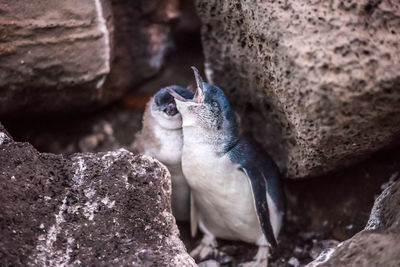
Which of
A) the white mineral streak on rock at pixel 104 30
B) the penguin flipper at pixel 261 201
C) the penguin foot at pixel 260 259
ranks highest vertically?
the white mineral streak on rock at pixel 104 30

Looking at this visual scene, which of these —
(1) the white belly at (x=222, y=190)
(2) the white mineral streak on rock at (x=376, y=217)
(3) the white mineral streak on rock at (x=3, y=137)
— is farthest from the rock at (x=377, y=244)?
(3) the white mineral streak on rock at (x=3, y=137)

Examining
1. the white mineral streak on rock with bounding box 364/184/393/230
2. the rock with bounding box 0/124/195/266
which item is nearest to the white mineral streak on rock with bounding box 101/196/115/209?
the rock with bounding box 0/124/195/266

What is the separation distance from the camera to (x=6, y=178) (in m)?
1.57

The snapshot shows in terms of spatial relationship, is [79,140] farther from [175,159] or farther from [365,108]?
[365,108]

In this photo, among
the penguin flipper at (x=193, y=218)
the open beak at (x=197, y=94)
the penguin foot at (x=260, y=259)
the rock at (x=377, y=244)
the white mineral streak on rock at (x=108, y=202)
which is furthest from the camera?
the penguin flipper at (x=193, y=218)

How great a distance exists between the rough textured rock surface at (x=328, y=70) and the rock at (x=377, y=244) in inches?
9.2

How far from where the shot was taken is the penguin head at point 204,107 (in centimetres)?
197

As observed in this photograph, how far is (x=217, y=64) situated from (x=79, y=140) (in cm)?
85

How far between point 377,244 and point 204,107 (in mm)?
814

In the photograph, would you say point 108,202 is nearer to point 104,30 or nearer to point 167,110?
point 167,110

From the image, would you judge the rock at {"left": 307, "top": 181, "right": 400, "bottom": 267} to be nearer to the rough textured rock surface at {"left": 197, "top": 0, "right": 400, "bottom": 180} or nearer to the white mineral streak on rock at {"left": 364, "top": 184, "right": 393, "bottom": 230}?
the white mineral streak on rock at {"left": 364, "top": 184, "right": 393, "bottom": 230}

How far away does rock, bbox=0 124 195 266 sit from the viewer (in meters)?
1.51

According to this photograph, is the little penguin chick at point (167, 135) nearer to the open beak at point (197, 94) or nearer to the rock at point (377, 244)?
the open beak at point (197, 94)

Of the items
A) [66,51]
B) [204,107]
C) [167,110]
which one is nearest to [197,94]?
[204,107]
